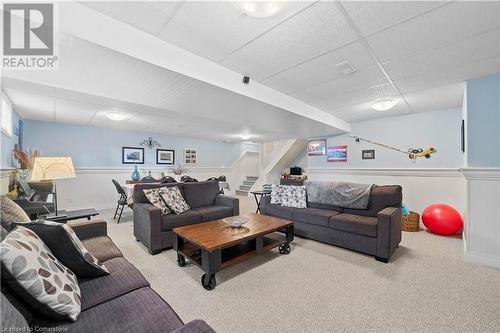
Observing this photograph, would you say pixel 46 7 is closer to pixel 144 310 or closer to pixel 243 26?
pixel 243 26

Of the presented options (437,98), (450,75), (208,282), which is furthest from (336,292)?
(437,98)

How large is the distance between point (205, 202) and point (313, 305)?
2.55m

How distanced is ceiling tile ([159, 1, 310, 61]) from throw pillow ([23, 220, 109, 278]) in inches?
68.8

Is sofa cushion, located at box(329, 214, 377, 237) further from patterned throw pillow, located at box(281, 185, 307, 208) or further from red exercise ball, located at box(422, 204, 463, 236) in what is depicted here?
red exercise ball, located at box(422, 204, 463, 236)

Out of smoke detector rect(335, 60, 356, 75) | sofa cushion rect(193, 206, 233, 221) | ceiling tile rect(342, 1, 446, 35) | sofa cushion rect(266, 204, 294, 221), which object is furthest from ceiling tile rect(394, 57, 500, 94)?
sofa cushion rect(193, 206, 233, 221)

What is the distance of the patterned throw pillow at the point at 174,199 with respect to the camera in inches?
124

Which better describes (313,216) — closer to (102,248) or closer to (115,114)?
(102,248)

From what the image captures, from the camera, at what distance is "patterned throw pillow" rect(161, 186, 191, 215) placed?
3162 mm

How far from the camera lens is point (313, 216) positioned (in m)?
3.23

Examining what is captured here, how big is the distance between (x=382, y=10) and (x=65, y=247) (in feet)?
9.07

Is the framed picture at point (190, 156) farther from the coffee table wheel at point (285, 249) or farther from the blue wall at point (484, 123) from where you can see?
the blue wall at point (484, 123)

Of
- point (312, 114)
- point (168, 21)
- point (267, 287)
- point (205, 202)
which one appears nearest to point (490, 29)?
point (312, 114)

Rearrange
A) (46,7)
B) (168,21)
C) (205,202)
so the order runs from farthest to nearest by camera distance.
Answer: (205,202) → (168,21) → (46,7)

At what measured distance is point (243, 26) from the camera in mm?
1783
